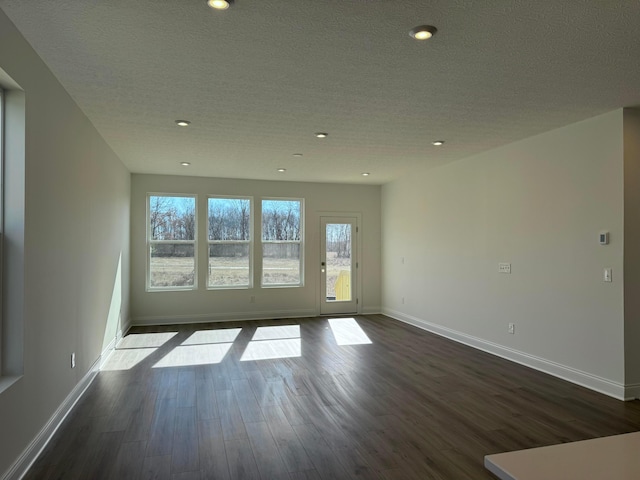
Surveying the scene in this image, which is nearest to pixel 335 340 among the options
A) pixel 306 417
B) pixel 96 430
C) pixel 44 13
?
pixel 306 417

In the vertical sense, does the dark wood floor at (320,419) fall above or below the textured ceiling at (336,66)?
below

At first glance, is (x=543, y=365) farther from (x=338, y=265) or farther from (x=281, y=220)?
(x=281, y=220)

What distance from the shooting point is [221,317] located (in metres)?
7.53

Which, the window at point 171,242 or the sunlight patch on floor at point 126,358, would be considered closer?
the sunlight patch on floor at point 126,358

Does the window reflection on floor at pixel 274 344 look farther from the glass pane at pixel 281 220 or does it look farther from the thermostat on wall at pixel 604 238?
the thermostat on wall at pixel 604 238

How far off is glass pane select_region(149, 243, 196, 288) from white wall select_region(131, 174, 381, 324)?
17 centimetres

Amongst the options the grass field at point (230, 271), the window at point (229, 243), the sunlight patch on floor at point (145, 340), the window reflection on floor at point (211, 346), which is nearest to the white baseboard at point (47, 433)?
the window reflection on floor at point (211, 346)

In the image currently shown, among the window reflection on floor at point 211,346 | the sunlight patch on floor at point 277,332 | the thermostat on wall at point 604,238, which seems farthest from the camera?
the sunlight patch on floor at point 277,332

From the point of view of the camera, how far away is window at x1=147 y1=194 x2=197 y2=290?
23.8 ft

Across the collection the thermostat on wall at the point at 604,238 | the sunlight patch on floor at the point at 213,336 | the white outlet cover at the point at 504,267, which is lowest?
the sunlight patch on floor at the point at 213,336

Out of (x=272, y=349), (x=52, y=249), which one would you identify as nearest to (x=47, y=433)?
(x=52, y=249)

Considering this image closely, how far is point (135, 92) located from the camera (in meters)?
3.35

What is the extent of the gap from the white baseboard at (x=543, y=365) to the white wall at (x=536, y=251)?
0.04 ft

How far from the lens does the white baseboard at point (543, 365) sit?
12.3ft
